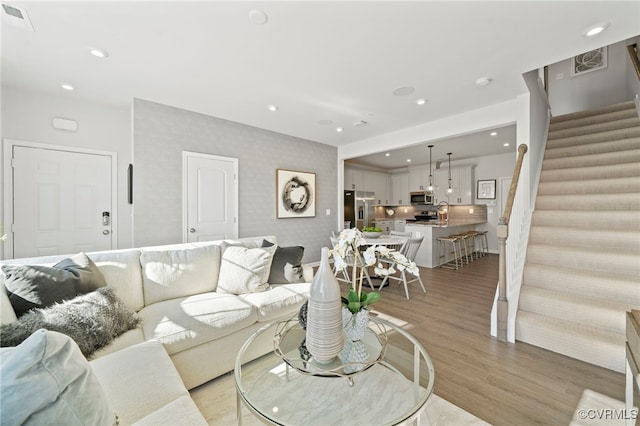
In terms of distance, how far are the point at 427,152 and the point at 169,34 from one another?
5971 millimetres

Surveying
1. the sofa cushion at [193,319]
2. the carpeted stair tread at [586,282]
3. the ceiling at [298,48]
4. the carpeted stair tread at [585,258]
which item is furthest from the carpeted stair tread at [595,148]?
the sofa cushion at [193,319]

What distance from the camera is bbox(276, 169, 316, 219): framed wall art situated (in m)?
4.88

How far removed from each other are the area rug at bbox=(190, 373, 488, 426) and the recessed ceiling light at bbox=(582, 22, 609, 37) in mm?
3079

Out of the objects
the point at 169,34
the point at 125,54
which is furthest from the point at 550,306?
the point at 125,54

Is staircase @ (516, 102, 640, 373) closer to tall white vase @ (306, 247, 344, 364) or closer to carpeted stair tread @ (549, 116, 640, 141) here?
carpeted stair tread @ (549, 116, 640, 141)

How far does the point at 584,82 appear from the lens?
16.7 ft

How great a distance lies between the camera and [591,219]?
9.56 feet

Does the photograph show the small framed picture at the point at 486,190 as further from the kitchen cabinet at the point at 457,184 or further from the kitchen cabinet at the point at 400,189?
the kitchen cabinet at the point at 400,189

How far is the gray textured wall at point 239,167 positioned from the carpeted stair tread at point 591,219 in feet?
12.0

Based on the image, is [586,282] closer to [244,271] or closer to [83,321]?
[244,271]

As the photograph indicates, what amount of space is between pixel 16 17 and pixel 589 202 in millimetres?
5811

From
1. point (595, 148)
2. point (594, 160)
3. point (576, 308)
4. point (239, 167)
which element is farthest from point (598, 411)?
point (239, 167)

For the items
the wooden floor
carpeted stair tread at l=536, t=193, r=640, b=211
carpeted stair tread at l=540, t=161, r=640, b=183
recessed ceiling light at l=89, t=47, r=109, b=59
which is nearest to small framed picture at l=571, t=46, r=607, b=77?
carpeted stair tread at l=540, t=161, r=640, b=183

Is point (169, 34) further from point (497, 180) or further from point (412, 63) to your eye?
point (497, 180)
